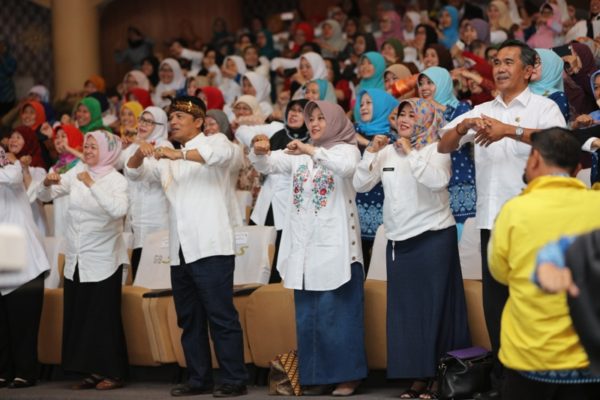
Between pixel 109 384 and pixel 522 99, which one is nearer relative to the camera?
pixel 522 99

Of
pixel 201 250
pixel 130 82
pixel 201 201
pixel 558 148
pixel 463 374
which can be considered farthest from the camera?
pixel 130 82

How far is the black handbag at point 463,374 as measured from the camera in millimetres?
5031

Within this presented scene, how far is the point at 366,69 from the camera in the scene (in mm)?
8359

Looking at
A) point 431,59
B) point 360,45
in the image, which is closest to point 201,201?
point 431,59

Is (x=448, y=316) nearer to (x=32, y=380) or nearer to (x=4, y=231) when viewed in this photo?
(x=32, y=380)

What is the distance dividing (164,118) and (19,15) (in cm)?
654

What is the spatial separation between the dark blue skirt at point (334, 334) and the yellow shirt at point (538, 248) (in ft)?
6.24

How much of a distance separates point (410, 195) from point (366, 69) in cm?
324

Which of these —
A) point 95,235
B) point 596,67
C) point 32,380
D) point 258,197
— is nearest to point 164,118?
point 258,197

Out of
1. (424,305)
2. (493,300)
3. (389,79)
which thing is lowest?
(424,305)

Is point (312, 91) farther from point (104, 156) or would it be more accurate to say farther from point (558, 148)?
point (558, 148)

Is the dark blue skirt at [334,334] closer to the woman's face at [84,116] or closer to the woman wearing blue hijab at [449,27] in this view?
the woman's face at [84,116]

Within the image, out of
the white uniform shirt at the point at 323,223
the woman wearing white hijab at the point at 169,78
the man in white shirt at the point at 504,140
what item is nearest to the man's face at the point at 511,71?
the man in white shirt at the point at 504,140

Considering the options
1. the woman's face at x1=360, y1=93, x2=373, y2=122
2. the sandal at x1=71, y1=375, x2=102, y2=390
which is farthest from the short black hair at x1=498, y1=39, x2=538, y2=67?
the sandal at x1=71, y1=375, x2=102, y2=390
